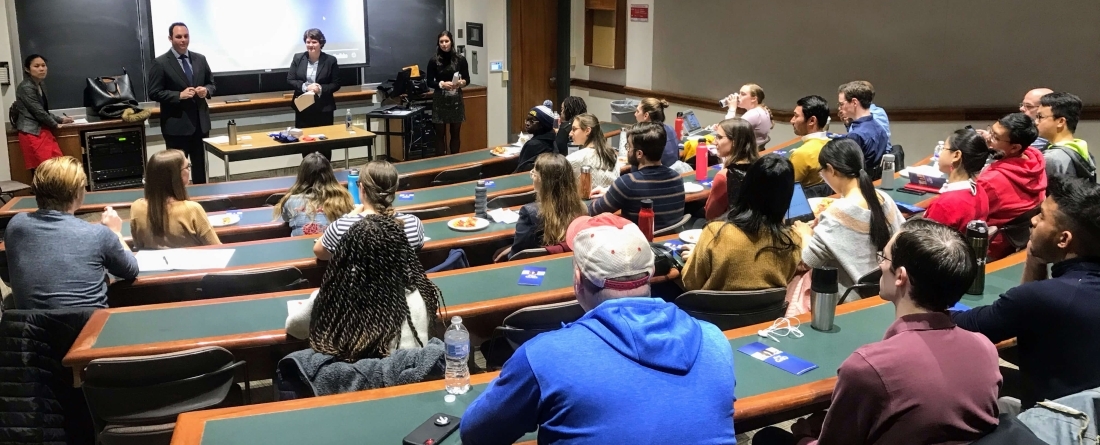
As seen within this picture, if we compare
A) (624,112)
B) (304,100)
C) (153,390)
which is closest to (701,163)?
(624,112)

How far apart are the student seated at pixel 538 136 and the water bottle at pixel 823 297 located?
3.80 m

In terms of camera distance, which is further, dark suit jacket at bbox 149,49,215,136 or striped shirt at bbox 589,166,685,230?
dark suit jacket at bbox 149,49,215,136

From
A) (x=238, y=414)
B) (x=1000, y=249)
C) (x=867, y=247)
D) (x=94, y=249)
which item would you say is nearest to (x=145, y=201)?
(x=94, y=249)

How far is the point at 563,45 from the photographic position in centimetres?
1080

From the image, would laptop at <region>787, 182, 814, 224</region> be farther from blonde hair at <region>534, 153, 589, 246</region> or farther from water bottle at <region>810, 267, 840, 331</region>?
water bottle at <region>810, 267, 840, 331</region>

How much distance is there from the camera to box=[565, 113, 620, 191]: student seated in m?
5.68

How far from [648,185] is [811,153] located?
1.44 metres

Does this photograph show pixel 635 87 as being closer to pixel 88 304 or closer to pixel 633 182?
pixel 633 182

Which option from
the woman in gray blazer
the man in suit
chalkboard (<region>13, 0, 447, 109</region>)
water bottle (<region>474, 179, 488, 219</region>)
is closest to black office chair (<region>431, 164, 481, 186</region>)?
water bottle (<region>474, 179, 488, 219</region>)

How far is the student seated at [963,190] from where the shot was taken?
4.08m

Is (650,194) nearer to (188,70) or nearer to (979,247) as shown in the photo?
(979,247)

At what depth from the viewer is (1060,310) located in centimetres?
249

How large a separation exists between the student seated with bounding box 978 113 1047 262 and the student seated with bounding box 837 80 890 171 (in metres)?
1.34

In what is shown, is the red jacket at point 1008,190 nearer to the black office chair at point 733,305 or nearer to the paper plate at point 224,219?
the black office chair at point 733,305
